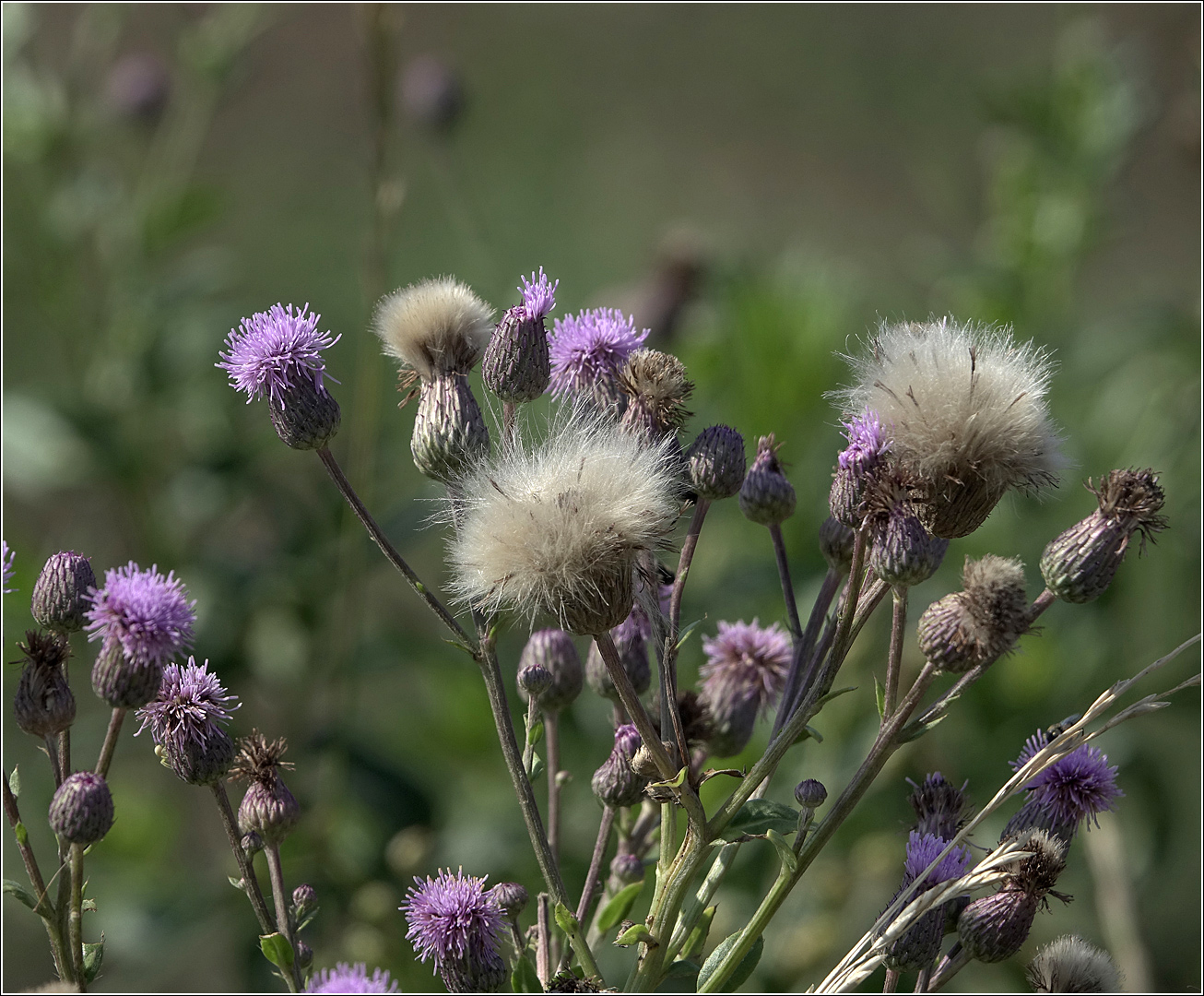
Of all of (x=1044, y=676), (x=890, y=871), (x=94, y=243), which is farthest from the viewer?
(x=94, y=243)

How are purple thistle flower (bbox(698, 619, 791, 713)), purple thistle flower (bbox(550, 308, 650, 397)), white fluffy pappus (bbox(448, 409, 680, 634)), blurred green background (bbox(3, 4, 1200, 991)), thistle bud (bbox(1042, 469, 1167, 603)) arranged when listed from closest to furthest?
white fluffy pappus (bbox(448, 409, 680, 634))
thistle bud (bbox(1042, 469, 1167, 603))
purple thistle flower (bbox(550, 308, 650, 397))
purple thistle flower (bbox(698, 619, 791, 713))
blurred green background (bbox(3, 4, 1200, 991))

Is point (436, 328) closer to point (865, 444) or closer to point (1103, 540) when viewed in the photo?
point (865, 444)

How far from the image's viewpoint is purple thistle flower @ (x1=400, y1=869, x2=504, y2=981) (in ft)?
5.28

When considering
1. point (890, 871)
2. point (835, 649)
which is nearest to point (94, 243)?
point (890, 871)

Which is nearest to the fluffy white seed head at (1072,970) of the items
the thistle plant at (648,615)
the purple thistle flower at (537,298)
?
the thistle plant at (648,615)

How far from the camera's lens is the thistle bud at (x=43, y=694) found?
62.2 inches

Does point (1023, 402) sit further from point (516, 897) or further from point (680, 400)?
point (516, 897)

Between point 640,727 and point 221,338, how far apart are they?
3221 millimetres

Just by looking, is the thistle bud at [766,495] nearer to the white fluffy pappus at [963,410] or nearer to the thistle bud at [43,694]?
the white fluffy pappus at [963,410]

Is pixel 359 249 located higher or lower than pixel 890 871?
higher

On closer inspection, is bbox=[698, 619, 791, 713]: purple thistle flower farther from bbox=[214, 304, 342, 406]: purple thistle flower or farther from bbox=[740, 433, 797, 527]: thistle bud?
bbox=[214, 304, 342, 406]: purple thistle flower

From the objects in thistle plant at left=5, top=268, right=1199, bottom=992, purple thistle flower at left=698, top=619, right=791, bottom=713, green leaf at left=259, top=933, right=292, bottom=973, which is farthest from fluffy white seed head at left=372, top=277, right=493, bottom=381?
green leaf at left=259, top=933, right=292, bottom=973

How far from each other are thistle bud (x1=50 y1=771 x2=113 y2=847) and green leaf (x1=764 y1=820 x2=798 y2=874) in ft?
2.79

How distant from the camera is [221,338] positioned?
4.25 metres
